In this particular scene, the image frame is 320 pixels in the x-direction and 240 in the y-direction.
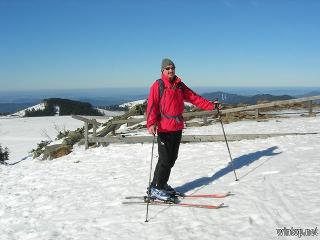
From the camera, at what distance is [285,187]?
26.0 ft

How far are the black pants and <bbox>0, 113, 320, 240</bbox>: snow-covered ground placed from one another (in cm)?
61

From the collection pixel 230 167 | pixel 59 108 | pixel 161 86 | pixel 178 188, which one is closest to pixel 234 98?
pixel 230 167

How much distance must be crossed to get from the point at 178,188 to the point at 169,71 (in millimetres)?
2784

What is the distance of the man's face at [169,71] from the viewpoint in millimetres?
7420

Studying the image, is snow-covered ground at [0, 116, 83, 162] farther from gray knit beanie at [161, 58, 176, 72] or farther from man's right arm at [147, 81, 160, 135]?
gray knit beanie at [161, 58, 176, 72]

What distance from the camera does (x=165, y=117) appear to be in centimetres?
755

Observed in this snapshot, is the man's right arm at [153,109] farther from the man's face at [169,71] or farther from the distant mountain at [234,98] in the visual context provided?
the distant mountain at [234,98]

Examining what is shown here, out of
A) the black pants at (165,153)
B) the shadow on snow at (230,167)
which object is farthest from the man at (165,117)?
the shadow on snow at (230,167)

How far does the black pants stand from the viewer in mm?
7633

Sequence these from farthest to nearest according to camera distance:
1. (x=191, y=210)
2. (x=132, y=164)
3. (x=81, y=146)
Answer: (x=81, y=146), (x=132, y=164), (x=191, y=210)

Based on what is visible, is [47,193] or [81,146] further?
[81,146]

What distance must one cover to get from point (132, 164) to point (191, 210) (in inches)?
209

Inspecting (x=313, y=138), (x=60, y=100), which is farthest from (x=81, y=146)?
(x=60, y=100)

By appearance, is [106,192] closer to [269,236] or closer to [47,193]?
[47,193]
